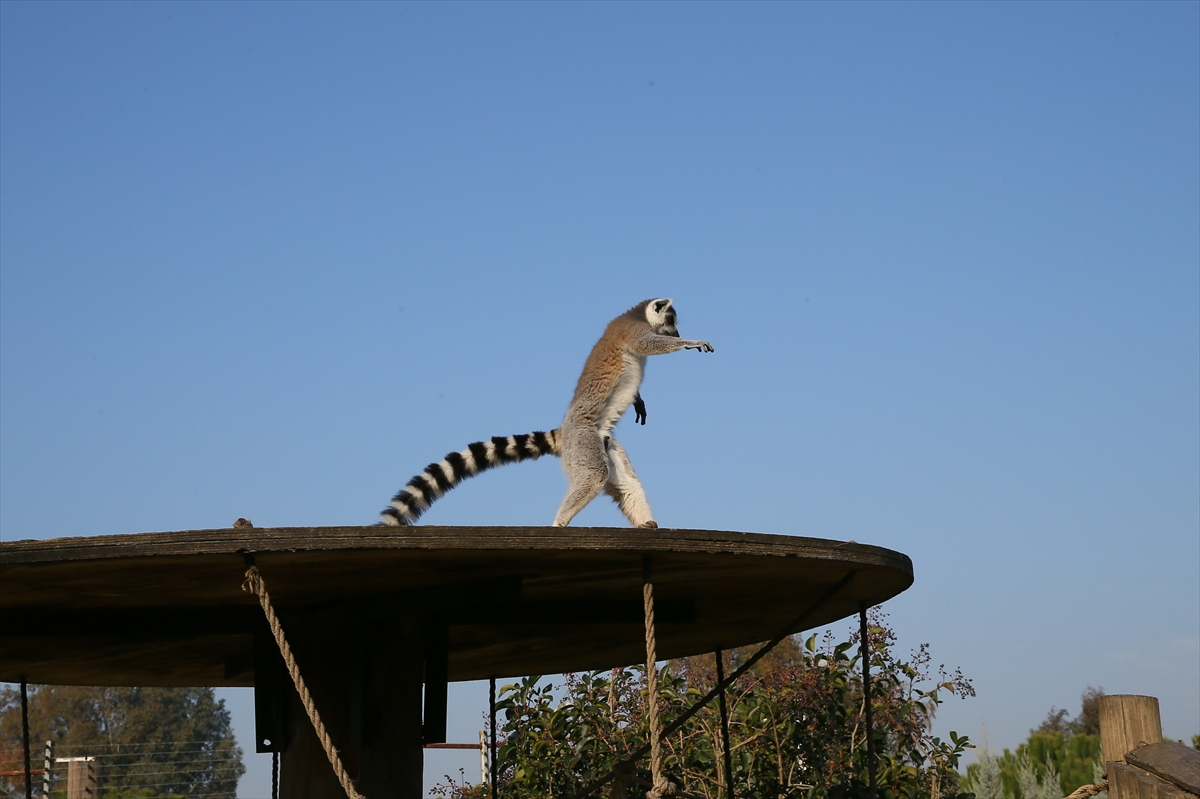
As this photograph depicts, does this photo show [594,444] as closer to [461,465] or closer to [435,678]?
[461,465]

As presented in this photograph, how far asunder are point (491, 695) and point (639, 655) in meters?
1.14

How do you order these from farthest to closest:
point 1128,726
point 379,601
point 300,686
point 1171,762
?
point 379,601 < point 1128,726 < point 1171,762 < point 300,686

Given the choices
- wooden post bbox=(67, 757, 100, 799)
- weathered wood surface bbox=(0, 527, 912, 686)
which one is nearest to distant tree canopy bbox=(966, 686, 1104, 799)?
weathered wood surface bbox=(0, 527, 912, 686)

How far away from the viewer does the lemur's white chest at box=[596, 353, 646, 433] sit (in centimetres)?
792

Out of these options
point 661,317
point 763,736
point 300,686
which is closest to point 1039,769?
point 763,736

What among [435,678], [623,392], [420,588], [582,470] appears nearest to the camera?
[420,588]

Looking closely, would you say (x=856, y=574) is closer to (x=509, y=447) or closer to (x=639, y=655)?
(x=509, y=447)

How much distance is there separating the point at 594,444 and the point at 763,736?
13.9 ft

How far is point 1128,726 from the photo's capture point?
546 cm

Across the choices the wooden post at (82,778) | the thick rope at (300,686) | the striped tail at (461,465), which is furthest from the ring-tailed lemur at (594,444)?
the wooden post at (82,778)

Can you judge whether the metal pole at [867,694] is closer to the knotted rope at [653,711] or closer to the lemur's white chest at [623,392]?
the knotted rope at [653,711]

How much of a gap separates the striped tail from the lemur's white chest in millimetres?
328

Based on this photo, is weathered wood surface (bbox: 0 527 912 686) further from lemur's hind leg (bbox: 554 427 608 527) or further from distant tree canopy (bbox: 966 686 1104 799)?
distant tree canopy (bbox: 966 686 1104 799)

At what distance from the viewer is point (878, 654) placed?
429 inches
